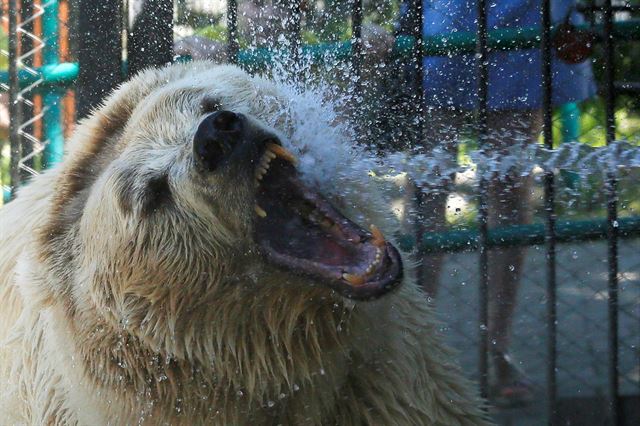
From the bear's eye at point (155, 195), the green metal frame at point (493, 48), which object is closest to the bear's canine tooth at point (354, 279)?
the bear's eye at point (155, 195)

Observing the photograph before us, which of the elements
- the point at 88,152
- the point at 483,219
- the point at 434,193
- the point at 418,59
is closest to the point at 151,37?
the point at 418,59

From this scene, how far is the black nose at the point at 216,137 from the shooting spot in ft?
7.52

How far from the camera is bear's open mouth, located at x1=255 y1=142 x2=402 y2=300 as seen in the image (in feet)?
7.56

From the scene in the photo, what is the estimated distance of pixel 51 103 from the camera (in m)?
4.93

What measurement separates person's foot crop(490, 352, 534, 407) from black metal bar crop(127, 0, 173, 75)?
2085mm

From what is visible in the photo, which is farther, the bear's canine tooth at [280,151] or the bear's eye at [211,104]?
the bear's eye at [211,104]

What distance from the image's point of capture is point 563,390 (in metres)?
4.29

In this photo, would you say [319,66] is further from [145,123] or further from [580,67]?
[145,123]

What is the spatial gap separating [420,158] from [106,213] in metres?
1.94

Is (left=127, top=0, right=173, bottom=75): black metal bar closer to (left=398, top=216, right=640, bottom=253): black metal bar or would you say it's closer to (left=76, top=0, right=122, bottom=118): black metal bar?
(left=76, top=0, right=122, bottom=118): black metal bar

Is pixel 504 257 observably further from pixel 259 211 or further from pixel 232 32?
pixel 259 211

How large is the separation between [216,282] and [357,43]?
194 centimetres

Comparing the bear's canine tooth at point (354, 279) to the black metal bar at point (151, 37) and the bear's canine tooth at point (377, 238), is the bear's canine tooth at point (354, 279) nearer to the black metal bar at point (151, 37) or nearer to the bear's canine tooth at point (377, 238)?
the bear's canine tooth at point (377, 238)

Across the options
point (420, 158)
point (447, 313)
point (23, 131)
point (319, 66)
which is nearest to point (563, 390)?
point (447, 313)
